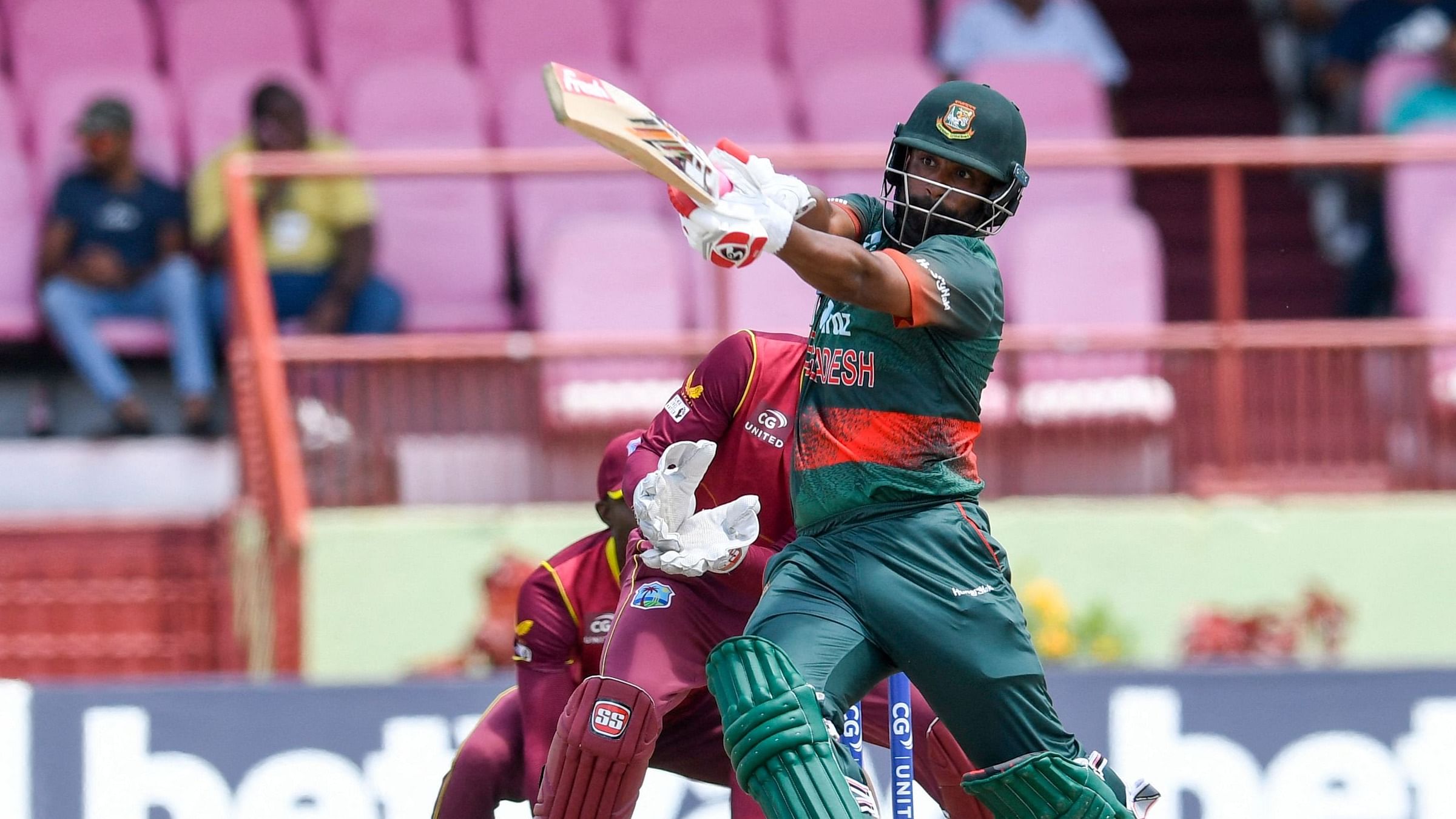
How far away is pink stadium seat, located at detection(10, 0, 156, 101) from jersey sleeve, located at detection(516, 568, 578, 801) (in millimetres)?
5598

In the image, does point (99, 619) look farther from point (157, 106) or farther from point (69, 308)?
point (157, 106)

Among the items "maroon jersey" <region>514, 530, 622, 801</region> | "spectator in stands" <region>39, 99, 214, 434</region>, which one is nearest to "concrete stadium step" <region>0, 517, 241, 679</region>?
"spectator in stands" <region>39, 99, 214, 434</region>

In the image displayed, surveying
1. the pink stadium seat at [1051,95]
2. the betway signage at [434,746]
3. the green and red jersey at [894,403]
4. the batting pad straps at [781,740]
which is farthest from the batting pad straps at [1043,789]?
the pink stadium seat at [1051,95]

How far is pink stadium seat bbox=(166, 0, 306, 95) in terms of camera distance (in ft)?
34.1

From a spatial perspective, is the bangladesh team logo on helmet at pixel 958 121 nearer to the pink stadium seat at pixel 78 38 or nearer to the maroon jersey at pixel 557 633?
the maroon jersey at pixel 557 633

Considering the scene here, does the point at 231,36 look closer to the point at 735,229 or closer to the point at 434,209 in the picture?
the point at 434,209

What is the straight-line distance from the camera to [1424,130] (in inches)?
381

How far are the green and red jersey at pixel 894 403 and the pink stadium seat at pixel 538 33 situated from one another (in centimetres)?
577

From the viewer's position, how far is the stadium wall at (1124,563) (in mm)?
8195

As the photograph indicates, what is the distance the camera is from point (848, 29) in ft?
34.8

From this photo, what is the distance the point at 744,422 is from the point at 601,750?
2.84ft

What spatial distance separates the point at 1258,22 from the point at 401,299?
5.81 meters

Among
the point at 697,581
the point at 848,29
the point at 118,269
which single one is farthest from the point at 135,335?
the point at 697,581

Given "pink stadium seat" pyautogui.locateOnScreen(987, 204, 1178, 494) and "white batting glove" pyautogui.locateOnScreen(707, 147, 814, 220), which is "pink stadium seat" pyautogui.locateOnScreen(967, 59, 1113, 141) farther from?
"white batting glove" pyautogui.locateOnScreen(707, 147, 814, 220)
